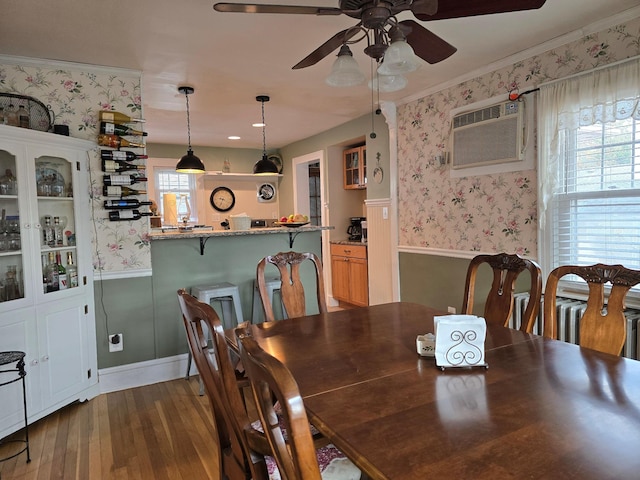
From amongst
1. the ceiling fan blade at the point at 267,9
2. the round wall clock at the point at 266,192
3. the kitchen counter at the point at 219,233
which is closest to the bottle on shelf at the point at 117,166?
the kitchen counter at the point at 219,233

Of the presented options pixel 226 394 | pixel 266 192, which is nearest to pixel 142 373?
pixel 226 394

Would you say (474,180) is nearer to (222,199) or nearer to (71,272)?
(71,272)

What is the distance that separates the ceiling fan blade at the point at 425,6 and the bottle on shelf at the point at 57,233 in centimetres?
249

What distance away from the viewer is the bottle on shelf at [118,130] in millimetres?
2936

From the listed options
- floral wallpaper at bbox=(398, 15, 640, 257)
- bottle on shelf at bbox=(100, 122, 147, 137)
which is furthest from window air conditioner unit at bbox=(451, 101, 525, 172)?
bottle on shelf at bbox=(100, 122, 147, 137)

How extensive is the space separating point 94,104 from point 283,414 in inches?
119

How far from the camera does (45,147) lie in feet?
8.32

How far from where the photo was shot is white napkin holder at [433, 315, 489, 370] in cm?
131

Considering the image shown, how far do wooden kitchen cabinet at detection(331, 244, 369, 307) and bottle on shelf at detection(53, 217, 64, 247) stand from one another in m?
3.22

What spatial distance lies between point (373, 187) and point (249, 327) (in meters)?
3.11

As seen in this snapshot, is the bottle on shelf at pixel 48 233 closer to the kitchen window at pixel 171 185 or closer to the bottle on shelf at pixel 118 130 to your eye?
the bottle on shelf at pixel 118 130

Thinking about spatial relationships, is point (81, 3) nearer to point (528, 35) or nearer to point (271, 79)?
point (271, 79)

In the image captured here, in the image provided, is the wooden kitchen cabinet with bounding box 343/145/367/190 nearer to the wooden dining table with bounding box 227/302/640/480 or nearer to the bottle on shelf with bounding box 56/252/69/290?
the bottle on shelf with bounding box 56/252/69/290

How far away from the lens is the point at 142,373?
3.16 meters
